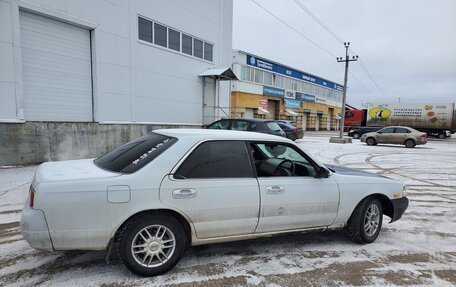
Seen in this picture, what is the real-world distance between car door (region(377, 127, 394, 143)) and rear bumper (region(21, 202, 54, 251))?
2328 cm

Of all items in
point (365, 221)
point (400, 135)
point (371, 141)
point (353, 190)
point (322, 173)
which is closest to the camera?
point (322, 173)

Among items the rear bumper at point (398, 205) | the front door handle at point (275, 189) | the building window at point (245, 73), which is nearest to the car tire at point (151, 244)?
the front door handle at point (275, 189)

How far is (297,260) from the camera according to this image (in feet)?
12.3

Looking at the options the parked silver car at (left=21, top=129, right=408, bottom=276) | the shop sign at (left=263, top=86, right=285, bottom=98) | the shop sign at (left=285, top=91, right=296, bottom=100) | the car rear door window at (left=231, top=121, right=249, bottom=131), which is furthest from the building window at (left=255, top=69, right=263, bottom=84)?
the parked silver car at (left=21, top=129, right=408, bottom=276)

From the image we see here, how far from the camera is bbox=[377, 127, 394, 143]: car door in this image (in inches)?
880

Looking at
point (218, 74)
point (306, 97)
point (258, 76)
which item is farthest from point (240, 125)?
point (306, 97)

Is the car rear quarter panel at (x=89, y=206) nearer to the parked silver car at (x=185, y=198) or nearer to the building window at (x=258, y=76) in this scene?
the parked silver car at (x=185, y=198)

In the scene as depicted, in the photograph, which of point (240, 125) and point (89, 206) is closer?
point (89, 206)

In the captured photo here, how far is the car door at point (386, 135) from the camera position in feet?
73.3

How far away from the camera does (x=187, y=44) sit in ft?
52.6

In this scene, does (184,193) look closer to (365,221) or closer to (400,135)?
(365,221)

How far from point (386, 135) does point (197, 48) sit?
14.8 metres

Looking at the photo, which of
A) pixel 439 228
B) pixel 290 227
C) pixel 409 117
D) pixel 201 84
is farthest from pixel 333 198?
pixel 409 117

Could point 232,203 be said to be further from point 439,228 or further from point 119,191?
point 439,228
